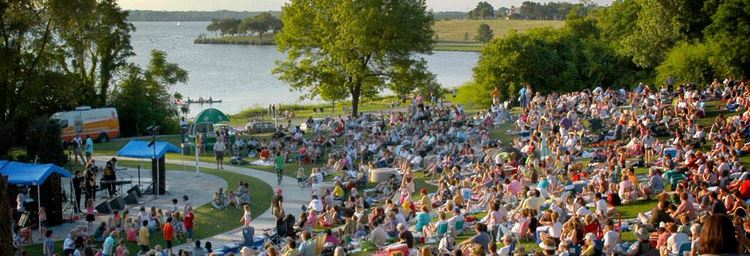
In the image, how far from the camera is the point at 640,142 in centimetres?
2738

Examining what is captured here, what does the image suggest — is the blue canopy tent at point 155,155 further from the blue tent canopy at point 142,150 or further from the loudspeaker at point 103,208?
the loudspeaker at point 103,208

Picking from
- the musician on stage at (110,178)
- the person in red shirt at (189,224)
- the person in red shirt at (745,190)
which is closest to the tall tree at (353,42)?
the musician on stage at (110,178)

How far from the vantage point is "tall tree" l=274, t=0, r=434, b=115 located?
48.2 m

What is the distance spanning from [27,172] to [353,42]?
87.2ft

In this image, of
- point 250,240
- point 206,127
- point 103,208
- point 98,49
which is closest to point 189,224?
point 250,240

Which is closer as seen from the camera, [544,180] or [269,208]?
[544,180]

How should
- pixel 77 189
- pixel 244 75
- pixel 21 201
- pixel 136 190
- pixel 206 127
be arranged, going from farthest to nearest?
pixel 244 75 → pixel 206 127 → pixel 136 190 → pixel 77 189 → pixel 21 201

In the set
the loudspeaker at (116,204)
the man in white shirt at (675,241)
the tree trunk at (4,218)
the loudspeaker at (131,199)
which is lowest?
the loudspeaker at (131,199)

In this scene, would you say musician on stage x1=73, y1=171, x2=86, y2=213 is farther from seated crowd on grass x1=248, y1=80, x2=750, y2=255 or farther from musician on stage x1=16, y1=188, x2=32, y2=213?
seated crowd on grass x1=248, y1=80, x2=750, y2=255

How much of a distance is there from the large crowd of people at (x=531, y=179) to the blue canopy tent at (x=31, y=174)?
3.63 metres

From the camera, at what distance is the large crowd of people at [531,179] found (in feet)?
56.4

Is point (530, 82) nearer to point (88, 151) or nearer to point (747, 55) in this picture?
point (747, 55)

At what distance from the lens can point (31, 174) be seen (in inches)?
921

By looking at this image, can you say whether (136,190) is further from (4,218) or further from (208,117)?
(4,218)
